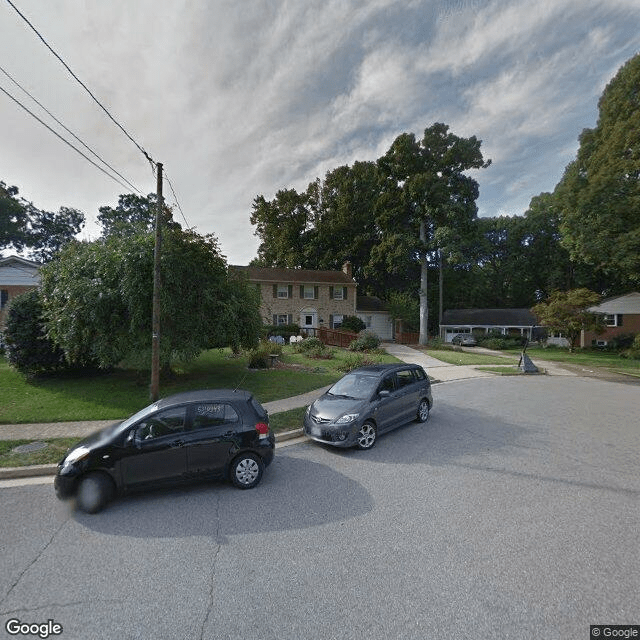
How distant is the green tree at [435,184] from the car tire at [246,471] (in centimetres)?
2774

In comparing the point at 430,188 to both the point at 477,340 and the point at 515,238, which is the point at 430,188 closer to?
the point at 477,340

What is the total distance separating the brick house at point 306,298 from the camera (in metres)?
32.2

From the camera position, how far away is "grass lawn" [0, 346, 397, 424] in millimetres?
9297

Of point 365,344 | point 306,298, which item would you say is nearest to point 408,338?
point 306,298

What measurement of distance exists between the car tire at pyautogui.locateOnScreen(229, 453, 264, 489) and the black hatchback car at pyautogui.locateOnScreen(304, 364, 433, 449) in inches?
73.8

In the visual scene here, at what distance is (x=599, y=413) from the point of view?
9.72 meters

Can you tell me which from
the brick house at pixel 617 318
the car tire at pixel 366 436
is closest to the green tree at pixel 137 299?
the car tire at pixel 366 436

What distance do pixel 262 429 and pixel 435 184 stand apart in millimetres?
30552

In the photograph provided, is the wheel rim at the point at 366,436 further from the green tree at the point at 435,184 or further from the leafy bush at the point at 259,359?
the green tree at the point at 435,184

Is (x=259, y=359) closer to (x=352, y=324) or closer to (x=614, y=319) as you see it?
(x=352, y=324)

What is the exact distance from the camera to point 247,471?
5.45 m

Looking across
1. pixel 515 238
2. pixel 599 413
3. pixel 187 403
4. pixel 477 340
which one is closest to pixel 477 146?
pixel 477 340

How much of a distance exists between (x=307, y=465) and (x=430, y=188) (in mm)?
30157

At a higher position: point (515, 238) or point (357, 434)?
point (515, 238)
